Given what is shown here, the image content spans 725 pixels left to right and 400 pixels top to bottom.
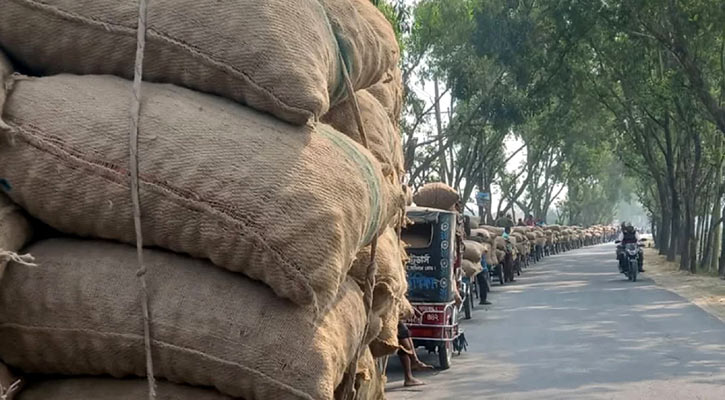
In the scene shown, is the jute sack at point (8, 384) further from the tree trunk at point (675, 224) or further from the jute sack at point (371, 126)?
the tree trunk at point (675, 224)

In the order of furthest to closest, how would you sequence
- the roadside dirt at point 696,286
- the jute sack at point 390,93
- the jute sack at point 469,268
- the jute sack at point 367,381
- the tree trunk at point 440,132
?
the tree trunk at point 440,132 → the roadside dirt at point 696,286 → the jute sack at point 469,268 → the jute sack at point 390,93 → the jute sack at point 367,381

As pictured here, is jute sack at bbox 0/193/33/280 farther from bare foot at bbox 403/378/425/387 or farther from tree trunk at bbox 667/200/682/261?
tree trunk at bbox 667/200/682/261

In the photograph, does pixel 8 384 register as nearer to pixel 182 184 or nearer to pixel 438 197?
pixel 182 184

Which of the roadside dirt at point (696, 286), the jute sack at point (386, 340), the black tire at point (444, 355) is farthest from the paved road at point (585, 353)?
the jute sack at point (386, 340)

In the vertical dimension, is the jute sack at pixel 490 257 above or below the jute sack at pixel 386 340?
above

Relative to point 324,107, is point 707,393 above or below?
below

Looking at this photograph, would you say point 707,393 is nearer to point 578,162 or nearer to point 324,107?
point 324,107

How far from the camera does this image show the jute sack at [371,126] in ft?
11.7

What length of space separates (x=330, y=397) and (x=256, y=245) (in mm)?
425

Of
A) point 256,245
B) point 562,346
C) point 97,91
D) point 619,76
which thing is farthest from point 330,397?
point 619,76

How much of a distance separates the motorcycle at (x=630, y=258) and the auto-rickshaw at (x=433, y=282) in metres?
15.1

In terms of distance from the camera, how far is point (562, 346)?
12828 mm

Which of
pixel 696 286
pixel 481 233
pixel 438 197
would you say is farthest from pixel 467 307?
pixel 696 286

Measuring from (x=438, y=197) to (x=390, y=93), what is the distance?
8.99 m
